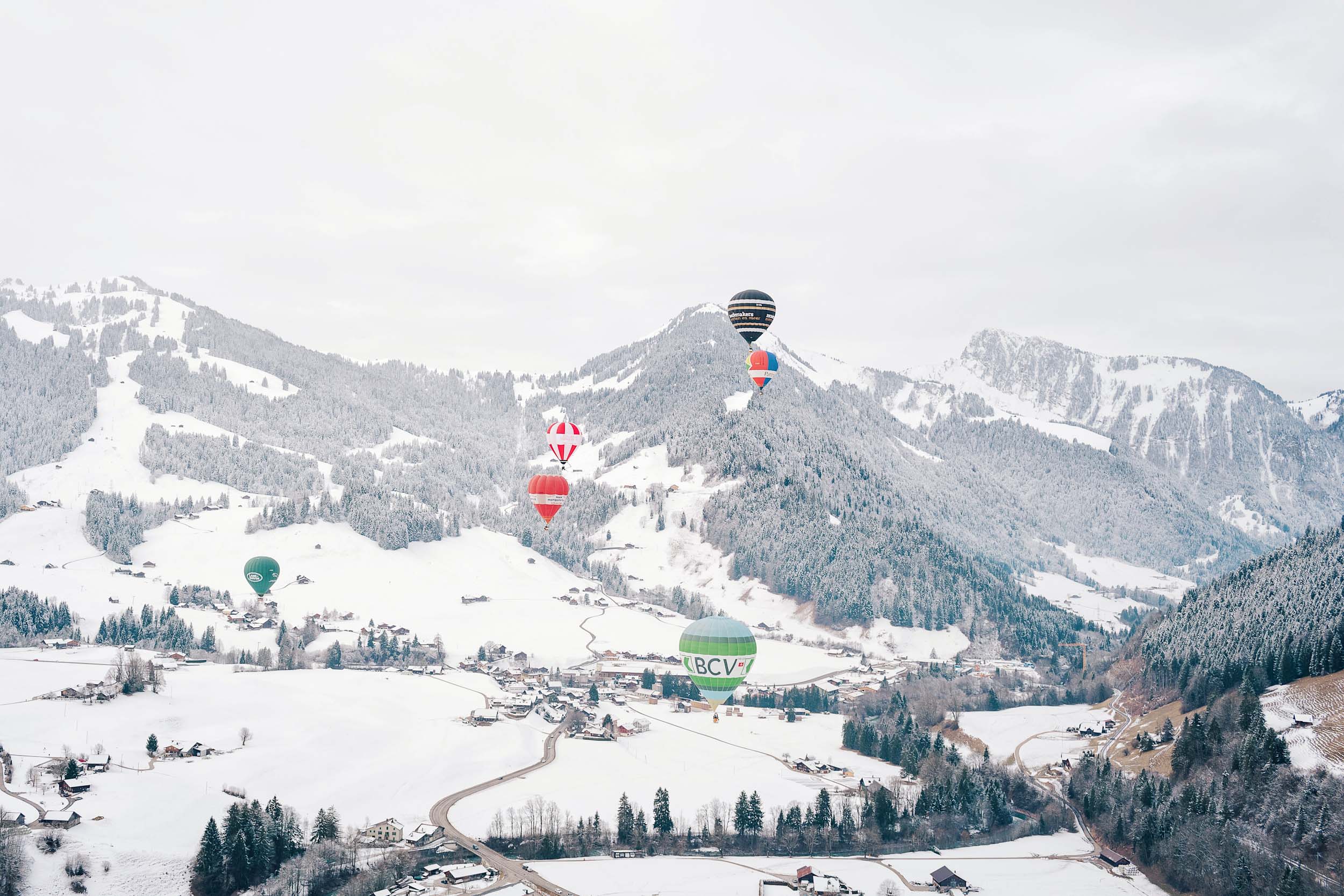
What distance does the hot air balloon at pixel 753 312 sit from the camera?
5871 inches

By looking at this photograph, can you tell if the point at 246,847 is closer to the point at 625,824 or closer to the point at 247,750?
the point at 625,824

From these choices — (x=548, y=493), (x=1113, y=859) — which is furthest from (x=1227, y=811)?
(x=548, y=493)

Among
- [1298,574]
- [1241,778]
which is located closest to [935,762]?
[1241,778]

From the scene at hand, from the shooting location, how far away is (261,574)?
7431 inches

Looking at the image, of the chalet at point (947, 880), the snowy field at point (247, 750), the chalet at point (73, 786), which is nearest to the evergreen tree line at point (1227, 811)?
the chalet at point (947, 880)

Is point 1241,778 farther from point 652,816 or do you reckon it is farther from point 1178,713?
point 652,816

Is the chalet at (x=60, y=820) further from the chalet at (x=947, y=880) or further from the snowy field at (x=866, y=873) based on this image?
the chalet at (x=947, y=880)

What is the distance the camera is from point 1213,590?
18125 centimetres

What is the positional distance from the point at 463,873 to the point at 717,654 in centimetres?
4347

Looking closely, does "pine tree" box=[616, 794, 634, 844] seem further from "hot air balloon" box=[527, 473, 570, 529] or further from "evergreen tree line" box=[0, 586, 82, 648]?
"evergreen tree line" box=[0, 586, 82, 648]

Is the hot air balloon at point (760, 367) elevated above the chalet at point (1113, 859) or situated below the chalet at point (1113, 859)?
above

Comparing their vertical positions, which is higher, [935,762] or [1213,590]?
[1213,590]

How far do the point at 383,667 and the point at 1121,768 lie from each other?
338 ft

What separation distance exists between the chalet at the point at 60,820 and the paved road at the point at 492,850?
1086 inches
